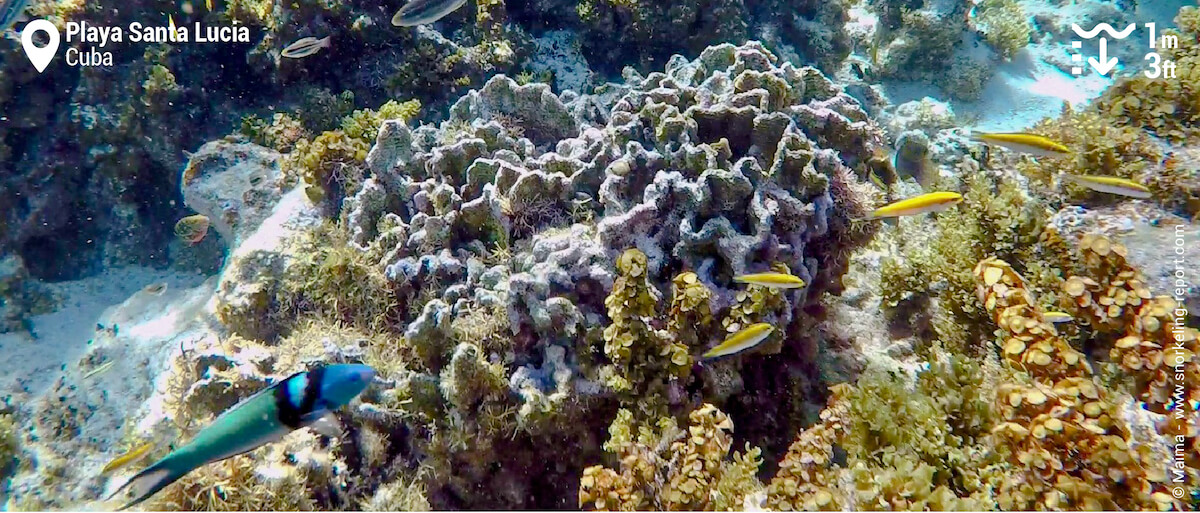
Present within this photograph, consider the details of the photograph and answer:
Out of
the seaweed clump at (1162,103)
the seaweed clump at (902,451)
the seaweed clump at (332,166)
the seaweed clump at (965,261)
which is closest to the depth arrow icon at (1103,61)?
the seaweed clump at (1162,103)

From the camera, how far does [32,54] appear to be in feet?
24.5

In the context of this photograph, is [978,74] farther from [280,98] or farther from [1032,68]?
[280,98]

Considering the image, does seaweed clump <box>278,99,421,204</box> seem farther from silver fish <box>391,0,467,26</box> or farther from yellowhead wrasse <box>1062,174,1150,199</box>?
yellowhead wrasse <box>1062,174,1150,199</box>

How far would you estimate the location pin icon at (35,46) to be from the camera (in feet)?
24.1

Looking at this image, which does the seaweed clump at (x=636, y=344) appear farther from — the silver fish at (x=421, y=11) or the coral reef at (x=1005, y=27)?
the coral reef at (x=1005, y=27)

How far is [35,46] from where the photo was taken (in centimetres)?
750

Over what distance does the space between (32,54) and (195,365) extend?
6.89m

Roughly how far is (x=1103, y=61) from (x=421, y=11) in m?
13.2

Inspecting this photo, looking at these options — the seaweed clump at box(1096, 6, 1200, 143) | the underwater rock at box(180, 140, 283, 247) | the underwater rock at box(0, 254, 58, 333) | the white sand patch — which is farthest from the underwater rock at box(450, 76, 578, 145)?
the underwater rock at box(0, 254, 58, 333)

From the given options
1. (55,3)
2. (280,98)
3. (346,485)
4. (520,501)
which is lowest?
(520,501)

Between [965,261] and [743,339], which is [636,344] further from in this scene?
[965,261]

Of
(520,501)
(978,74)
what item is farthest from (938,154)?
(520,501)

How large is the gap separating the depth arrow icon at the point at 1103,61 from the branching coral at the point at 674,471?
12479 millimetres

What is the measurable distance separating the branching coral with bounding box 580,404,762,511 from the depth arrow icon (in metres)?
12.5
